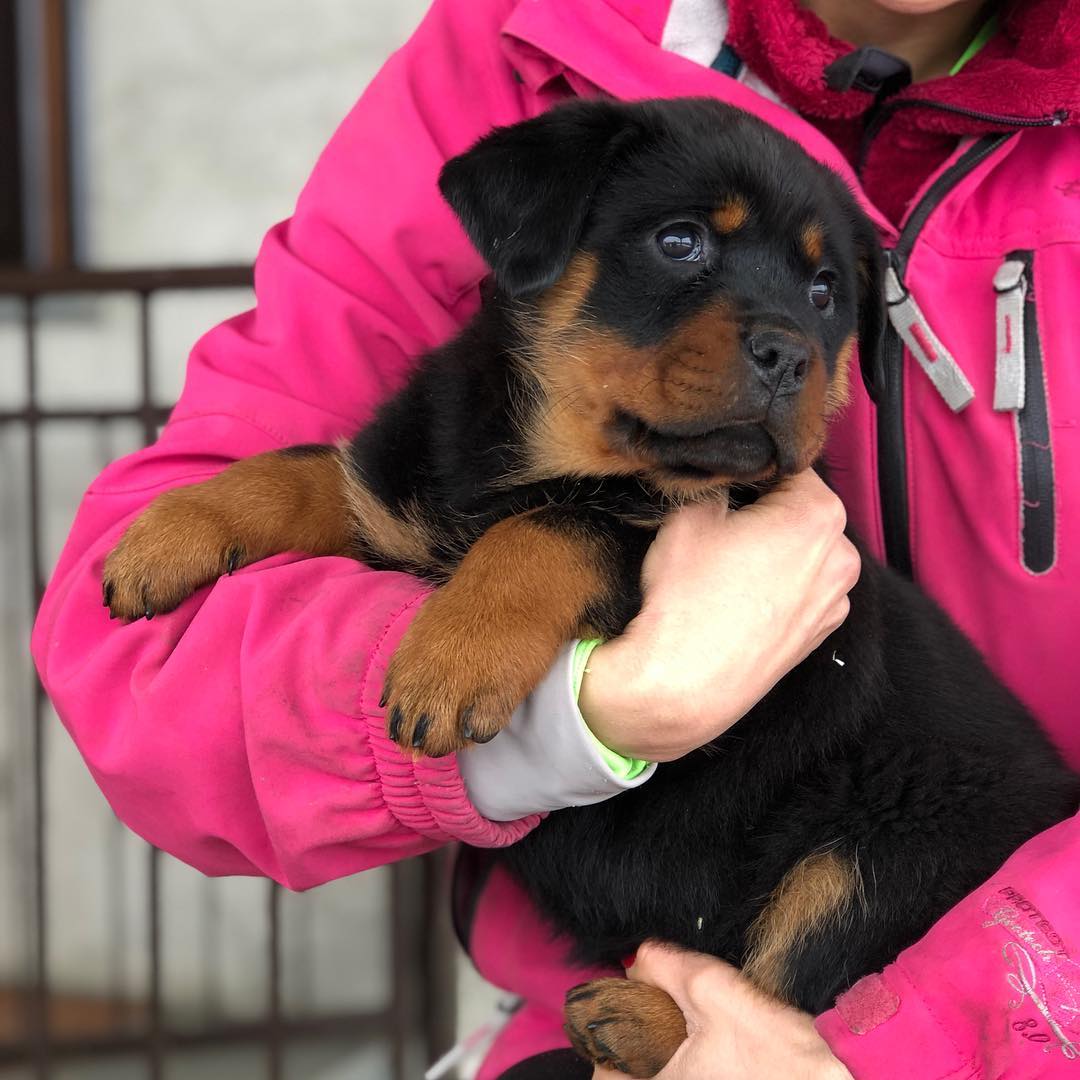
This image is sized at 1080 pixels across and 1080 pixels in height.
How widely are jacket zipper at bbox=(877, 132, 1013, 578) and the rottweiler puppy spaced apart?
96 mm

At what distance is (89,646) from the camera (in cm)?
161

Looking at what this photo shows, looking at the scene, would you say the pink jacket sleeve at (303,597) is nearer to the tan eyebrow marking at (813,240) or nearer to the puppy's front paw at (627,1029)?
the puppy's front paw at (627,1029)

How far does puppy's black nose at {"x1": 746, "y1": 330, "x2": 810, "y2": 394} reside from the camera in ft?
4.90

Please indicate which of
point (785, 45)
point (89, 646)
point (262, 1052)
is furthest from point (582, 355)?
point (262, 1052)

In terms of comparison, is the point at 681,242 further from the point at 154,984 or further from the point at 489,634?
the point at 154,984

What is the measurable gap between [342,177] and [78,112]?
1.85 meters

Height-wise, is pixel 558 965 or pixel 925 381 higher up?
pixel 925 381

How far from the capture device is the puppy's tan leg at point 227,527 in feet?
5.18

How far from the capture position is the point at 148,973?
344 centimetres

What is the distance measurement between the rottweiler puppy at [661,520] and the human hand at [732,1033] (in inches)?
1.3

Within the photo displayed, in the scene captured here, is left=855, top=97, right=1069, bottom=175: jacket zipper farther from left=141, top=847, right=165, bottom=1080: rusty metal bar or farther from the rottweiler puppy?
left=141, top=847, right=165, bottom=1080: rusty metal bar

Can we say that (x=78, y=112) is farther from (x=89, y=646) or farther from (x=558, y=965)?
(x=558, y=965)

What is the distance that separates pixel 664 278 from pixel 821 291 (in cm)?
30

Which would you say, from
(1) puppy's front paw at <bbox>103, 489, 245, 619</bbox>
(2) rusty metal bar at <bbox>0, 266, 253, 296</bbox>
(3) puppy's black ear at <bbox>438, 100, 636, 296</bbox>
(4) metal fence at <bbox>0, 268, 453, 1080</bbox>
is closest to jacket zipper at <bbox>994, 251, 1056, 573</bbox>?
(3) puppy's black ear at <bbox>438, 100, 636, 296</bbox>
